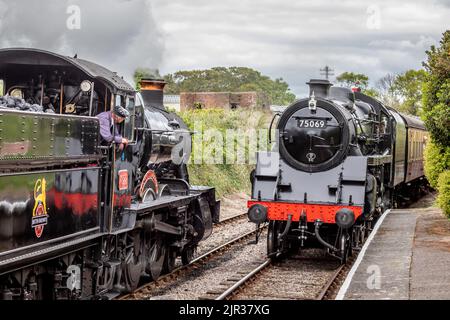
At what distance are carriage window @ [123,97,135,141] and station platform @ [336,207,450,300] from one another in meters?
3.80

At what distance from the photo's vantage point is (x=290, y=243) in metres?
14.6

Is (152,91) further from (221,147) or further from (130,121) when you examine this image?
(221,147)

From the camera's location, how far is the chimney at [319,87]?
14.0 metres

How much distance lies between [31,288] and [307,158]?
23.6 feet

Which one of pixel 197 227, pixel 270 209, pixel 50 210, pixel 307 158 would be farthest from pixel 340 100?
pixel 50 210

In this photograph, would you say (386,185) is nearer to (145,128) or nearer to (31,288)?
(145,128)

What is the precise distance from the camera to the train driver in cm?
905

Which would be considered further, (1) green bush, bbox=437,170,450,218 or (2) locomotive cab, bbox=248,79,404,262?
(1) green bush, bbox=437,170,450,218

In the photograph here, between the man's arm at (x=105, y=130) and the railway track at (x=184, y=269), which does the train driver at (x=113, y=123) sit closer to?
the man's arm at (x=105, y=130)

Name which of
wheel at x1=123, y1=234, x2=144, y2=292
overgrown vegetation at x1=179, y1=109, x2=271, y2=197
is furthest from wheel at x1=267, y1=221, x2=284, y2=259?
overgrown vegetation at x1=179, y1=109, x2=271, y2=197

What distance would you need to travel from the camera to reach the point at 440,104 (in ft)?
49.0

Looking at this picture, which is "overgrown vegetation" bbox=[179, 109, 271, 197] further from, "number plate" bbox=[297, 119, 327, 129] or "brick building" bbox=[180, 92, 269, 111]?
"brick building" bbox=[180, 92, 269, 111]

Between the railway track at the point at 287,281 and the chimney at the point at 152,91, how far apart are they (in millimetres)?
3696

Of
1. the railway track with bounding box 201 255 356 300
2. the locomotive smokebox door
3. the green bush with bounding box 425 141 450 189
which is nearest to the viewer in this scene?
the railway track with bounding box 201 255 356 300
